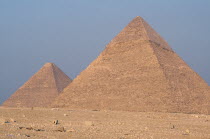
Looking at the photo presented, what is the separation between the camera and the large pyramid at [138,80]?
31969 mm

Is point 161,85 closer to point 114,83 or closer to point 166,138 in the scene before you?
point 114,83

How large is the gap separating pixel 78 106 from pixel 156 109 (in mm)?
7494

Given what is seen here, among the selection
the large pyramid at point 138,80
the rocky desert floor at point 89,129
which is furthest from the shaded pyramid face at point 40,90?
the rocky desert floor at point 89,129

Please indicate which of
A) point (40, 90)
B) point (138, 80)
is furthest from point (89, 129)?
point (40, 90)

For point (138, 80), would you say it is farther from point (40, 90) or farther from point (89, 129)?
point (89, 129)

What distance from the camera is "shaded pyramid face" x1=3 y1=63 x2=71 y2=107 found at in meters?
50.4

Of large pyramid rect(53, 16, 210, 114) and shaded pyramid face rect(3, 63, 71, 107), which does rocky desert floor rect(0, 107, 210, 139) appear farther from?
shaded pyramid face rect(3, 63, 71, 107)

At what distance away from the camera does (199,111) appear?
103 ft

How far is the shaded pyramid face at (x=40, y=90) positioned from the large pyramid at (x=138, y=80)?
1264 cm

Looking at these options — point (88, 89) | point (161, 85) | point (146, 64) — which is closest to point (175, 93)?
point (161, 85)

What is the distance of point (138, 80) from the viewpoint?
34.7m

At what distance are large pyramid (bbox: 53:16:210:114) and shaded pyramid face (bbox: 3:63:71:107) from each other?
1264 cm

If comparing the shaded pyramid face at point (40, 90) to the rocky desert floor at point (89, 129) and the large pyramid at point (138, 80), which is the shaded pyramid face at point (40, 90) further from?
the rocky desert floor at point (89, 129)

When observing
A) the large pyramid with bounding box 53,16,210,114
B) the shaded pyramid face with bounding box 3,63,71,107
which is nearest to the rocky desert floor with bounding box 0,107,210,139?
the large pyramid with bounding box 53,16,210,114
